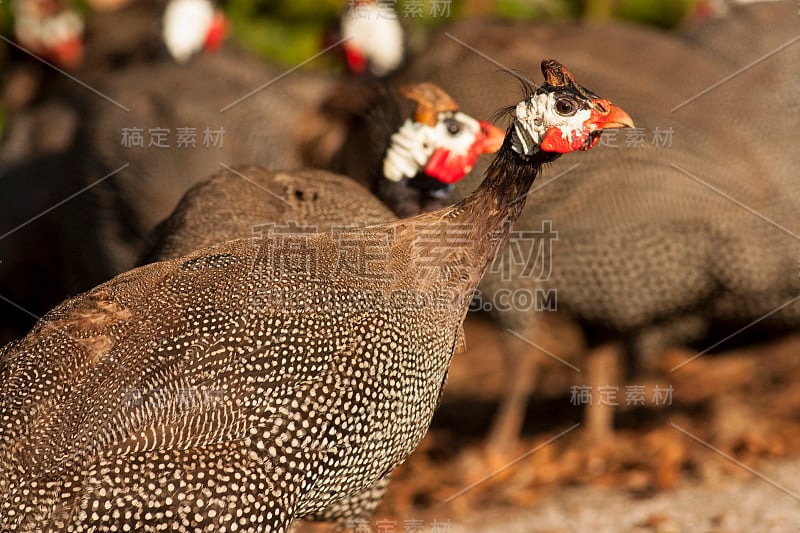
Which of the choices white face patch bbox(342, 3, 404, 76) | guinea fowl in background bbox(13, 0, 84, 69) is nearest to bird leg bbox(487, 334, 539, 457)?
white face patch bbox(342, 3, 404, 76)

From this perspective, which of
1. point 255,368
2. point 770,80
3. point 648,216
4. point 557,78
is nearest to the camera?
point 255,368

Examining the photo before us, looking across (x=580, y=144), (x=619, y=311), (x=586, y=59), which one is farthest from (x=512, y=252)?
(x=580, y=144)

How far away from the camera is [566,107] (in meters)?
2.56

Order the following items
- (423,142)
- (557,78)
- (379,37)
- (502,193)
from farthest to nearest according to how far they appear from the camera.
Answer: (379,37)
(423,142)
(502,193)
(557,78)

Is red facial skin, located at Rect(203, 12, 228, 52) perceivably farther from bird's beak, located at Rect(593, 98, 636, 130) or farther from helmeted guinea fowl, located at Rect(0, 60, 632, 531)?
bird's beak, located at Rect(593, 98, 636, 130)

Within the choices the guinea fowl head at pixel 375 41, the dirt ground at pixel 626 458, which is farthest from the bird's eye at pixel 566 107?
the guinea fowl head at pixel 375 41

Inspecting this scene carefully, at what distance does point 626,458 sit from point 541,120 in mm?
2450

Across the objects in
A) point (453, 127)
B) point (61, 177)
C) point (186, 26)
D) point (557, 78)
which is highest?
point (557, 78)

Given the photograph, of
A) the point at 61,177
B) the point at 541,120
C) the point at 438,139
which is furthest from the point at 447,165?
the point at 61,177

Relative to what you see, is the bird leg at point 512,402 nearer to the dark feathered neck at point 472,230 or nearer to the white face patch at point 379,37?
the white face patch at point 379,37

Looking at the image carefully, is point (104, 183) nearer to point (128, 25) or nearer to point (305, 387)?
point (128, 25)

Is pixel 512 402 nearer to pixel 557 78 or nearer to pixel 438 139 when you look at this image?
pixel 438 139

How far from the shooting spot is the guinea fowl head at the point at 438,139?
316 centimetres

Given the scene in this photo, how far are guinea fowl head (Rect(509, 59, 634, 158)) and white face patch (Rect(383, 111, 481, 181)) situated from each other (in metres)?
0.57
